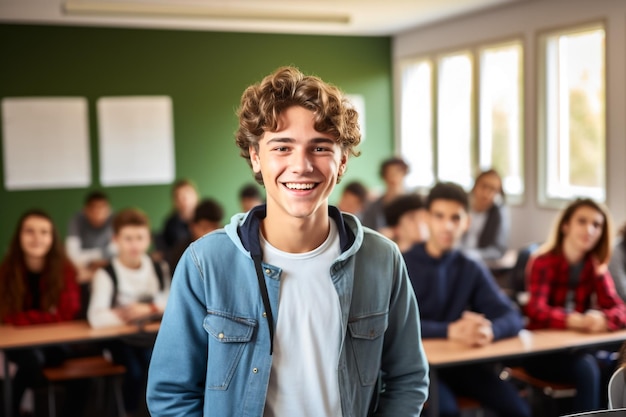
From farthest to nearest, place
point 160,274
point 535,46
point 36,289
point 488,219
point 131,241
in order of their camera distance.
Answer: point 535,46 < point 488,219 < point 160,274 < point 131,241 < point 36,289

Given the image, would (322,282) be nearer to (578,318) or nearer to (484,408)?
(484,408)

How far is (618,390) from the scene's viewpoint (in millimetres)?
2025

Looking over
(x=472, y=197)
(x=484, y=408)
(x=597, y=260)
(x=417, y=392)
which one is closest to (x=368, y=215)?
(x=472, y=197)

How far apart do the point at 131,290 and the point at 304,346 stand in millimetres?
3319

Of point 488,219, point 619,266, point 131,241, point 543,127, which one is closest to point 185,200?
point 488,219

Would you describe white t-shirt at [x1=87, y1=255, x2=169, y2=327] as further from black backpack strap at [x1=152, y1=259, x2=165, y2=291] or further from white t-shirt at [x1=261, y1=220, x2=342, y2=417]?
white t-shirt at [x1=261, y1=220, x2=342, y2=417]

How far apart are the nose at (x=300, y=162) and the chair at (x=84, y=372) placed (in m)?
3.25

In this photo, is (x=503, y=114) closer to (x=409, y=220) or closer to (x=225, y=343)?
(x=409, y=220)

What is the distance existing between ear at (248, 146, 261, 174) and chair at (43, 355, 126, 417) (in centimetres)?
310

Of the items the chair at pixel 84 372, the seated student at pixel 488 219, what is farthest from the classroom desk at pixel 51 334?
the seated student at pixel 488 219

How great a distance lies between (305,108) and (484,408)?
2570 millimetres

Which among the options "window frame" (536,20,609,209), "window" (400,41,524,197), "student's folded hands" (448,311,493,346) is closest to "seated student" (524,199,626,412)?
"student's folded hands" (448,311,493,346)

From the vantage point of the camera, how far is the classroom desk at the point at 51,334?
4.13 m

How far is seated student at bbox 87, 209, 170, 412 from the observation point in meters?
4.64
